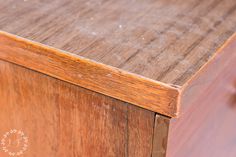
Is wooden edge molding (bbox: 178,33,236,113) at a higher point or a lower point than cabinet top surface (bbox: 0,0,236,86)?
lower

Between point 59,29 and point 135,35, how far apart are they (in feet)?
0.29

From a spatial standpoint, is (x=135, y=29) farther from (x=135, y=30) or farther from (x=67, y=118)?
(x=67, y=118)

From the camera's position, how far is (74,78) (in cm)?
49

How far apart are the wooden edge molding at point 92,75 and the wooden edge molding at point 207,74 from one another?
0.06 feet

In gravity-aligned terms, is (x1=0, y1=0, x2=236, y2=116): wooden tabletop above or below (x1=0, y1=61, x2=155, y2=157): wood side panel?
above

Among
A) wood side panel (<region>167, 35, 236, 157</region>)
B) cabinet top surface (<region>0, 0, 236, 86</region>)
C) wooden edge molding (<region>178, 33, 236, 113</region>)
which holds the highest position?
cabinet top surface (<region>0, 0, 236, 86</region>)

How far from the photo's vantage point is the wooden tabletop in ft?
1.54

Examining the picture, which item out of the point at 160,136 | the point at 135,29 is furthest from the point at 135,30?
the point at 160,136

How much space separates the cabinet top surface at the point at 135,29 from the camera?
1.54 ft

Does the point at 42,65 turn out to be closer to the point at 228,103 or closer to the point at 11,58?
the point at 11,58

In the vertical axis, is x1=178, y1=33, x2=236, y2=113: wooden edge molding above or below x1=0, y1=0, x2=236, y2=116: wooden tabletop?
below

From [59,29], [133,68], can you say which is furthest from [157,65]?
[59,29]

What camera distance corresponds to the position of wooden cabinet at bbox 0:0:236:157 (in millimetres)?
461

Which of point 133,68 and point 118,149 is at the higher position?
point 133,68
